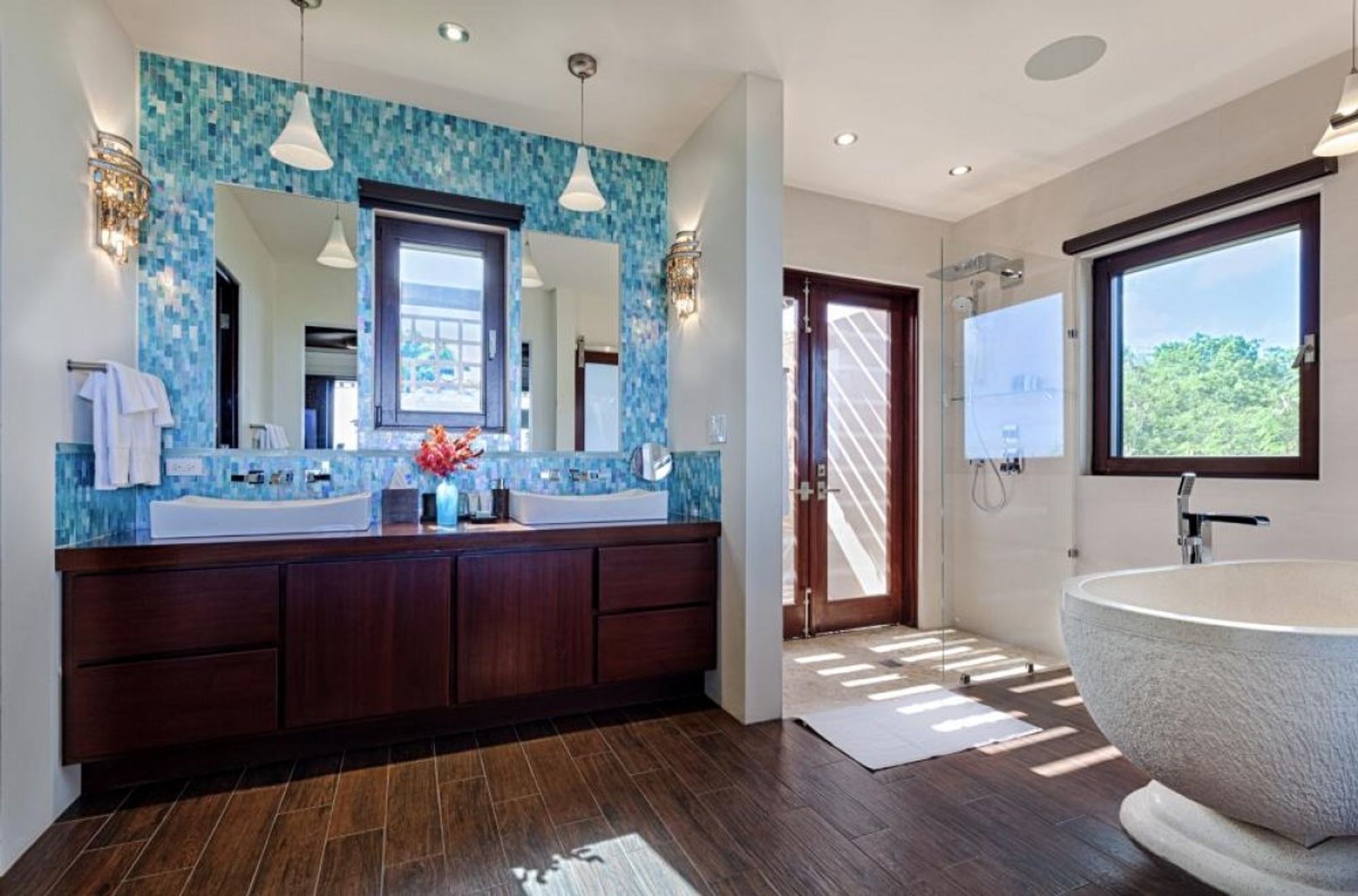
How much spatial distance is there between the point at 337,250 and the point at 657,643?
222 cm

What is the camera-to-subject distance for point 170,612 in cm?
206

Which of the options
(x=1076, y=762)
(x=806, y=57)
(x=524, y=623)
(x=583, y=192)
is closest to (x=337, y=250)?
(x=583, y=192)

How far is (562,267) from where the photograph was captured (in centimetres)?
320

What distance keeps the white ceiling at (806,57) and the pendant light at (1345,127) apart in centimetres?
49

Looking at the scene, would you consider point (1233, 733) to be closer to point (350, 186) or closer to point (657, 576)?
point (657, 576)

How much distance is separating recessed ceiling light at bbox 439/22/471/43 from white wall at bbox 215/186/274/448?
1.11 m

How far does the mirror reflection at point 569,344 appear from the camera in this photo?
313 cm

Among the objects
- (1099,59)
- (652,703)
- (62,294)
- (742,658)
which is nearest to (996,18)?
(1099,59)

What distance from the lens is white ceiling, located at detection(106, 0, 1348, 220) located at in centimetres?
228

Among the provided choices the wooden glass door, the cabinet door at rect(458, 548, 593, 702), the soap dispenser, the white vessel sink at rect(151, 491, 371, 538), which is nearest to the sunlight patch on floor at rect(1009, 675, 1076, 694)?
the wooden glass door

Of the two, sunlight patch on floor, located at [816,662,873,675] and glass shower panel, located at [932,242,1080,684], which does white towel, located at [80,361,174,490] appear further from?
glass shower panel, located at [932,242,1080,684]

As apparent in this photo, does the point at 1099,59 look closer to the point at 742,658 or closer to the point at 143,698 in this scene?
the point at 742,658

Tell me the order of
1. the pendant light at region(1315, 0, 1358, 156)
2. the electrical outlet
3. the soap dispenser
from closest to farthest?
1. the pendant light at region(1315, 0, 1358, 156)
2. the electrical outlet
3. the soap dispenser

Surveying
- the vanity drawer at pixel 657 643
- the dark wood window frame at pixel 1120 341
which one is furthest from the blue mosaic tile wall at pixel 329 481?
the dark wood window frame at pixel 1120 341
